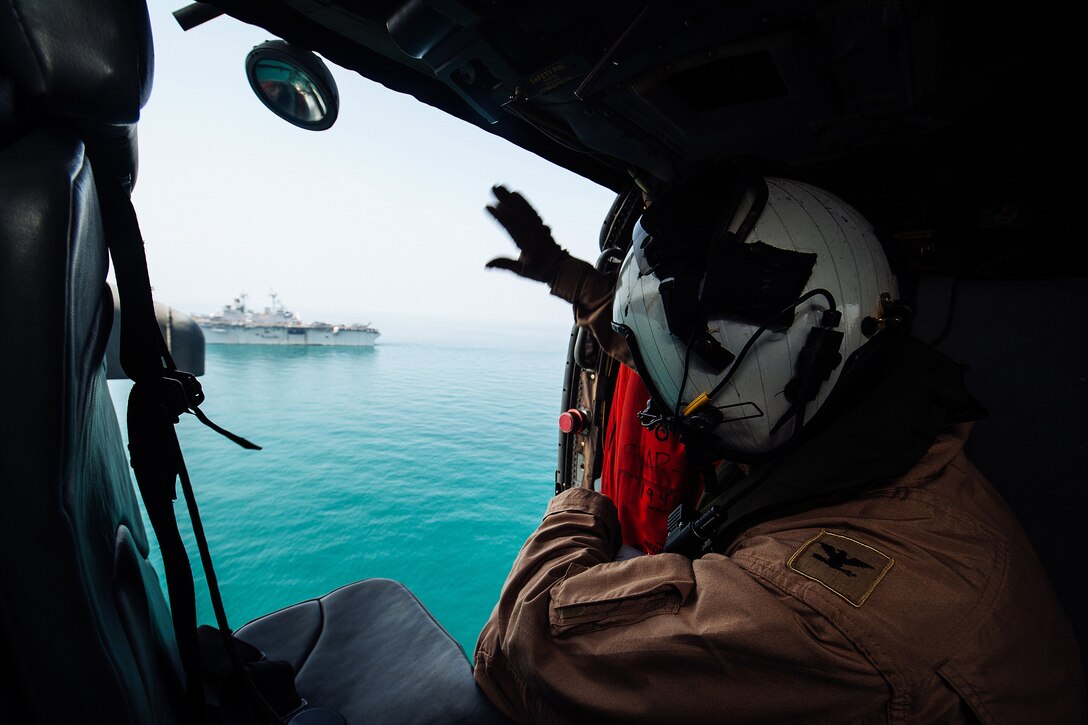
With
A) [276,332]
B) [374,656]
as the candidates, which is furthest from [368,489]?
[276,332]

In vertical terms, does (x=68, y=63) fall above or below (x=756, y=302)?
above

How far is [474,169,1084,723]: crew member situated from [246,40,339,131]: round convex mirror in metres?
1.13

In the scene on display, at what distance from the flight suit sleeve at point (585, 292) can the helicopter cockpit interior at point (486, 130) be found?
0.47 m

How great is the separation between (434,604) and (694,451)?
17.4 feet

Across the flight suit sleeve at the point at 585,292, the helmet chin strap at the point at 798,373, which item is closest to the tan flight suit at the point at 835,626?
the helmet chin strap at the point at 798,373

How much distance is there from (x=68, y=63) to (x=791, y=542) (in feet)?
3.68

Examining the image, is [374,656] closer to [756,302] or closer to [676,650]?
[676,650]

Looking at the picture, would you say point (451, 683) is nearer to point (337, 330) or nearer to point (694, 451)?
point (694, 451)

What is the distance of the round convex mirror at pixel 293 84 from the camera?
129 cm

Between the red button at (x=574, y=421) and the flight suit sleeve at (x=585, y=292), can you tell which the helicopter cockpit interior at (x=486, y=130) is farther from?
the red button at (x=574, y=421)

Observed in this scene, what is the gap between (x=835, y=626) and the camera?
554 millimetres

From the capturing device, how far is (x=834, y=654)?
54cm

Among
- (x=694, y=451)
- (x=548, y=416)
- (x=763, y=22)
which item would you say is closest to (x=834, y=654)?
(x=694, y=451)

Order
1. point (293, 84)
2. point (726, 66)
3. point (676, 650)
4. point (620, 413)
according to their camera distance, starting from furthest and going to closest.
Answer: point (620, 413), point (293, 84), point (726, 66), point (676, 650)
